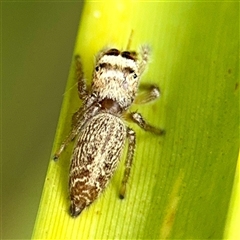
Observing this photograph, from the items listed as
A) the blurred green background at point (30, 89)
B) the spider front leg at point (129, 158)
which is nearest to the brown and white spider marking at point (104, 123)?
the spider front leg at point (129, 158)

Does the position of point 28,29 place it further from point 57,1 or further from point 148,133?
point 148,133

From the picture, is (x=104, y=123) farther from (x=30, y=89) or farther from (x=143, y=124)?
(x=30, y=89)

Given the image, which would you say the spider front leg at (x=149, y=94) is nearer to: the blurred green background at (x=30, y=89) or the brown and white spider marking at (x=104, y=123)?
the brown and white spider marking at (x=104, y=123)

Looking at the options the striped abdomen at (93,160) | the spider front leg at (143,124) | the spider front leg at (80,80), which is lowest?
the striped abdomen at (93,160)

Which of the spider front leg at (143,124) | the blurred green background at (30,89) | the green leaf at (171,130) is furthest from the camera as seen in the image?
the blurred green background at (30,89)

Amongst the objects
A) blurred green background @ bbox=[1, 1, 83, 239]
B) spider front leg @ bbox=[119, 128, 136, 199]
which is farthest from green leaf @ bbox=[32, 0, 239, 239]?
blurred green background @ bbox=[1, 1, 83, 239]

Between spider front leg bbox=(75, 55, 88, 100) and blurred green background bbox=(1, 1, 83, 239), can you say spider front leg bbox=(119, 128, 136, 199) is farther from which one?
blurred green background bbox=(1, 1, 83, 239)

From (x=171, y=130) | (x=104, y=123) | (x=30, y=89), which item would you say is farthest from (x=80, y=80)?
(x=30, y=89)
